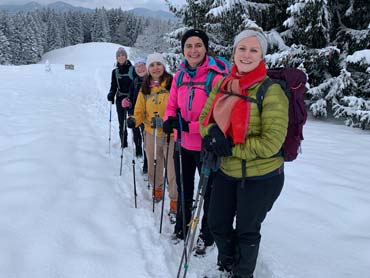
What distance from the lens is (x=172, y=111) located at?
11.8 ft

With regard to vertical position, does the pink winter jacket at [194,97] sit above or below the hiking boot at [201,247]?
above

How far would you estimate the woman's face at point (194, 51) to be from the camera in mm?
3258

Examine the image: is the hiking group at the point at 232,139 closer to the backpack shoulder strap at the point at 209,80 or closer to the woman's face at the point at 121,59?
the backpack shoulder strap at the point at 209,80

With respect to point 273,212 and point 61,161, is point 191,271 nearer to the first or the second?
point 273,212

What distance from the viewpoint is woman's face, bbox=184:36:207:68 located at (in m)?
3.26

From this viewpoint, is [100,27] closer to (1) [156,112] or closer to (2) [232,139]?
(1) [156,112]

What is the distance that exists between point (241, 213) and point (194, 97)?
130cm

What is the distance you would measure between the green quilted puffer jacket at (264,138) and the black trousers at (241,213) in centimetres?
11

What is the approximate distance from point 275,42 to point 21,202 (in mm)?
10382

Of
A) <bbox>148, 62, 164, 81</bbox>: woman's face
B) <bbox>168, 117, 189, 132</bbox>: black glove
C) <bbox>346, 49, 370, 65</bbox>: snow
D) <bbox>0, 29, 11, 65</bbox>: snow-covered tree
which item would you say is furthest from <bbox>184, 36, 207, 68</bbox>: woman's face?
<bbox>0, 29, 11, 65</bbox>: snow-covered tree

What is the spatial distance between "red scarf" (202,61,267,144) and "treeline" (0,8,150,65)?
6918cm

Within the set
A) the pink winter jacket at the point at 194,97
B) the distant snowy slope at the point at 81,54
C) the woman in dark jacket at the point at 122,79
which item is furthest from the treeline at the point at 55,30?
the pink winter jacket at the point at 194,97

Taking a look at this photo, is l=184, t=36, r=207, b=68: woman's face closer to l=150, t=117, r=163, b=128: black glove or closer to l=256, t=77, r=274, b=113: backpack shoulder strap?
l=256, t=77, r=274, b=113: backpack shoulder strap

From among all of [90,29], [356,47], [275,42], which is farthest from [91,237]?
[90,29]
